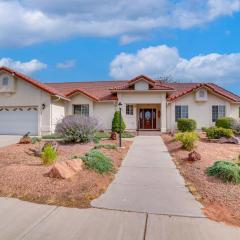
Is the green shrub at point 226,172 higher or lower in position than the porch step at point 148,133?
lower

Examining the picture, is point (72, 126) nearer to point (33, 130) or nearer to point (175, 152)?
point (175, 152)

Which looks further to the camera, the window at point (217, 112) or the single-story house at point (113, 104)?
the window at point (217, 112)

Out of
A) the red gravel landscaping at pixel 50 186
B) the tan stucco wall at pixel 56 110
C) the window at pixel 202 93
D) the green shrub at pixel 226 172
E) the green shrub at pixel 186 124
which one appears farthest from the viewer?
the window at pixel 202 93

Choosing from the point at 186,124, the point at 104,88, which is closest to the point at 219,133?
the point at 186,124

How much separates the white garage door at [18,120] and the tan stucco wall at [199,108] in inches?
450

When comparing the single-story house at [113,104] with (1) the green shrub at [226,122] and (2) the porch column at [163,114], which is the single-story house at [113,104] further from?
(1) the green shrub at [226,122]

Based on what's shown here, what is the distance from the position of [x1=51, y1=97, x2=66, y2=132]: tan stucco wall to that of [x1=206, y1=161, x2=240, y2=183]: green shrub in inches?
717

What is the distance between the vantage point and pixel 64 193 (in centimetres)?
723

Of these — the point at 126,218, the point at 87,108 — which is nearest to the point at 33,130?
the point at 87,108

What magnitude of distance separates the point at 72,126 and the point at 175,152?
5948mm

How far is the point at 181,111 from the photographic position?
93.2 feet

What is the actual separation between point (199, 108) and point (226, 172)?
20.3 meters

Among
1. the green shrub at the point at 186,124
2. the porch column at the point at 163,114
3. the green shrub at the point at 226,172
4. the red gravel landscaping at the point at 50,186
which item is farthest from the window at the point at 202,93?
the red gravel landscaping at the point at 50,186

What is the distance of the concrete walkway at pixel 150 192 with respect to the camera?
21.2ft
